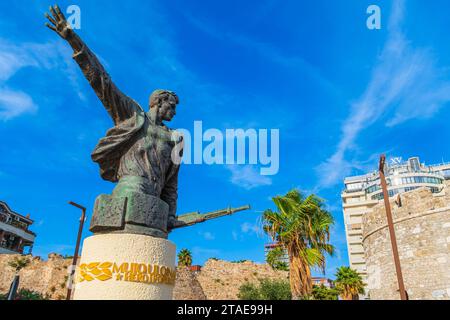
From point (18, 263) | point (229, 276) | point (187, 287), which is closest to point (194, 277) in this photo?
point (187, 287)

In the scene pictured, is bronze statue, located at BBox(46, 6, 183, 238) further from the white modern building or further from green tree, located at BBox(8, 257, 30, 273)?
the white modern building

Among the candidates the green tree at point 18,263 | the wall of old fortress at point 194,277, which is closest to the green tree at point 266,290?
the wall of old fortress at point 194,277

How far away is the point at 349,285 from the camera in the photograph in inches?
830

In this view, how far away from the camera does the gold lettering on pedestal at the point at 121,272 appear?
3148 mm

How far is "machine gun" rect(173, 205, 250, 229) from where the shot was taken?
167 inches

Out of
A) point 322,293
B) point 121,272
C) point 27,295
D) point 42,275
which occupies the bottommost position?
point 121,272

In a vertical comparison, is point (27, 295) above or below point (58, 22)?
below

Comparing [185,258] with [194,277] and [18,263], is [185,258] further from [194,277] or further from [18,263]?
[18,263]

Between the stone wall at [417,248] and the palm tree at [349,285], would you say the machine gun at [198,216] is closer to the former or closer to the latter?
the stone wall at [417,248]

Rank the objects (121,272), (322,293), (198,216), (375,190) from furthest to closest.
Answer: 1. (375,190)
2. (322,293)
3. (198,216)
4. (121,272)


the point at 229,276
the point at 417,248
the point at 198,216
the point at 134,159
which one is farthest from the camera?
the point at 229,276

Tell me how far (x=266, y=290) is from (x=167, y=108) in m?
24.9

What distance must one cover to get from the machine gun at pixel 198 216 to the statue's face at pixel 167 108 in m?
1.24
